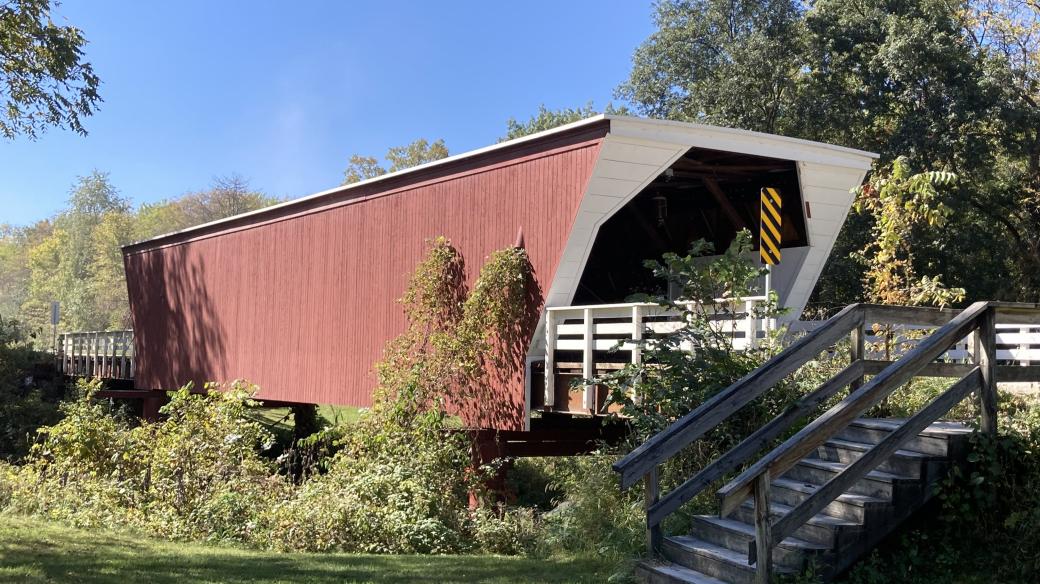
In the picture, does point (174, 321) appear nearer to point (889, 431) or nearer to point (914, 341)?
point (914, 341)

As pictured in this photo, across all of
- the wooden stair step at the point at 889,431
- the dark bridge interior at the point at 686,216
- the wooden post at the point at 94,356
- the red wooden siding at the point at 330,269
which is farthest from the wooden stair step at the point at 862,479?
the wooden post at the point at 94,356

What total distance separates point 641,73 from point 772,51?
4.35 metres

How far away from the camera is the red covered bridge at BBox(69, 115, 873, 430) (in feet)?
32.6

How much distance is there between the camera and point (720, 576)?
5.34 meters

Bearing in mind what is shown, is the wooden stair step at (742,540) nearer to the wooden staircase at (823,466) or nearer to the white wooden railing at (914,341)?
the wooden staircase at (823,466)

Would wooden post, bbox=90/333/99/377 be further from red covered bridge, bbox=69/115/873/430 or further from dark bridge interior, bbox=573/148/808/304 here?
dark bridge interior, bbox=573/148/808/304

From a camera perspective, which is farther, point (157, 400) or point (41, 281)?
point (41, 281)

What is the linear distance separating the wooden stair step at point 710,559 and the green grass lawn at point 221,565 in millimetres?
542


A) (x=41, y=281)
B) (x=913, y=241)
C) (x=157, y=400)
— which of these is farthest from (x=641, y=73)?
(x=41, y=281)

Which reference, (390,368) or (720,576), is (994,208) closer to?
(390,368)

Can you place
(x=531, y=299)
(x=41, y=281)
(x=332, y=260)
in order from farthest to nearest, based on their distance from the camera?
(x=41, y=281)
(x=332, y=260)
(x=531, y=299)

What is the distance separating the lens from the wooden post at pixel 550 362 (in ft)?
33.7

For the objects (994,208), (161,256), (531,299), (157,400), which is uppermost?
(994,208)

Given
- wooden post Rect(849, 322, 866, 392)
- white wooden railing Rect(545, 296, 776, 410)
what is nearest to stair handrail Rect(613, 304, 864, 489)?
wooden post Rect(849, 322, 866, 392)
